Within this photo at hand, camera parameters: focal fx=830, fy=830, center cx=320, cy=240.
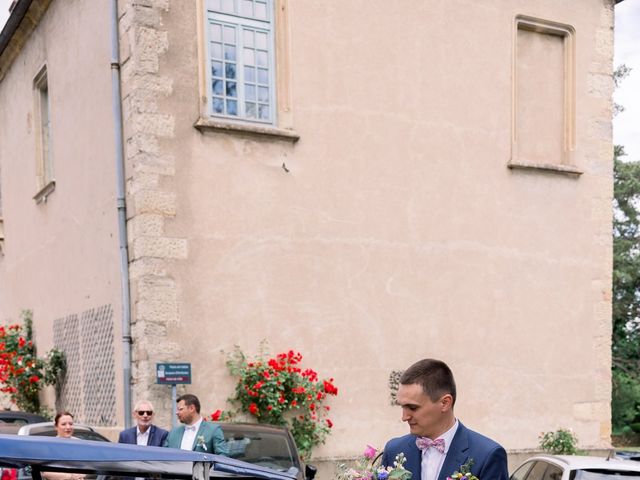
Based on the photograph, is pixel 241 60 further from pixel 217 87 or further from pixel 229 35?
pixel 217 87

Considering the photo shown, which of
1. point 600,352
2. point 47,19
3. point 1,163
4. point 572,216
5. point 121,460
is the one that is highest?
point 47,19

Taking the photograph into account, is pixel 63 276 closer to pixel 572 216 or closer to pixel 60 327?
pixel 60 327

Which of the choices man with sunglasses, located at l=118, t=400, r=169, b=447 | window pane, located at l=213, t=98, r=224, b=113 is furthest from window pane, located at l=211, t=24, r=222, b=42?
man with sunglasses, located at l=118, t=400, r=169, b=447

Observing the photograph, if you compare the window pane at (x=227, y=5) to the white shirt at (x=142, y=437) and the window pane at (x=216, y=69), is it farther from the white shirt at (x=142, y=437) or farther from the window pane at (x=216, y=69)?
the white shirt at (x=142, y=437)

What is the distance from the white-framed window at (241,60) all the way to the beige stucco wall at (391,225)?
0.39m

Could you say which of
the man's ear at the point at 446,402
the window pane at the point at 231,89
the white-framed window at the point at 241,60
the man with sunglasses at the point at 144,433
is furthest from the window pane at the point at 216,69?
the man's ear at the point at 446,402

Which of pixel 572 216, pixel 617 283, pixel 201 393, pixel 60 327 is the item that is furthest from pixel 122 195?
pixel 617 283

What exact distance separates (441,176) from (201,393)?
540cm

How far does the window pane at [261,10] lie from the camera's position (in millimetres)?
12961

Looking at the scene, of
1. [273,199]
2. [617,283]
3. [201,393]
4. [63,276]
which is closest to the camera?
[201,393]

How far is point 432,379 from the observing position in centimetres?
350

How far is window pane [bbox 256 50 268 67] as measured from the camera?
1295 cm

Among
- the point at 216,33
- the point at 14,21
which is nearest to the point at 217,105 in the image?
the point at 216,33

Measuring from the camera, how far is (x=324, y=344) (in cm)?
1270
